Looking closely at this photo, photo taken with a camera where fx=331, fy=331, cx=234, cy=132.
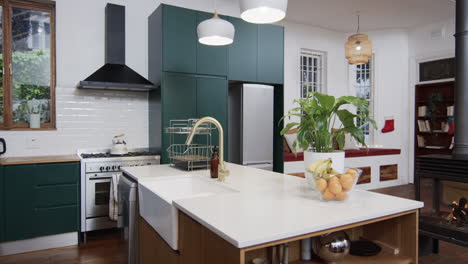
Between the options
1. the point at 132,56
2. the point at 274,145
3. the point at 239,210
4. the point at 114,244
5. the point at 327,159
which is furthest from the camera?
the point at 274,145

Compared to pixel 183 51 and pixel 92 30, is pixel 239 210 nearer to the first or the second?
pixel 183 51

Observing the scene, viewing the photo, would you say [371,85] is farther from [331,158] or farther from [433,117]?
[331,158]

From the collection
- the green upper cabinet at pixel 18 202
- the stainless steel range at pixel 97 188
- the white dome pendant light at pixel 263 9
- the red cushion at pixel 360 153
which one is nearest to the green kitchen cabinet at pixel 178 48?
the stainless steel range at pixel 97 188

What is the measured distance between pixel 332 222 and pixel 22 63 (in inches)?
161

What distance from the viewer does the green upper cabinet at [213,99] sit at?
13.9 feet

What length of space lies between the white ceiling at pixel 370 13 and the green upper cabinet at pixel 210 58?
6.24 feet

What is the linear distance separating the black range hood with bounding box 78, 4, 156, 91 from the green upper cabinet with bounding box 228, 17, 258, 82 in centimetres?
114

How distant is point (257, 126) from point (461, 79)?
94.7 inches

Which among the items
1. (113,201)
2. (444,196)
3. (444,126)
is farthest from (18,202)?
(444,126)

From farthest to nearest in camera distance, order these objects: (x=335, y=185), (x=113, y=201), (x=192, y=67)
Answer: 1. (x=192, y=67)
2. (x=113, y=201)
3. (x=335, y=185)

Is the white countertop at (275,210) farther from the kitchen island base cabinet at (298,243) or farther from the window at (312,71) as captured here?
the window at (312,71)

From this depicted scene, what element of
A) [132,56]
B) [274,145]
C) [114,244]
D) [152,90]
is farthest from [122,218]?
[274,145]

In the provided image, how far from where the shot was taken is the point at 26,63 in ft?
12.9

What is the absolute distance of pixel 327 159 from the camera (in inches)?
65.7
